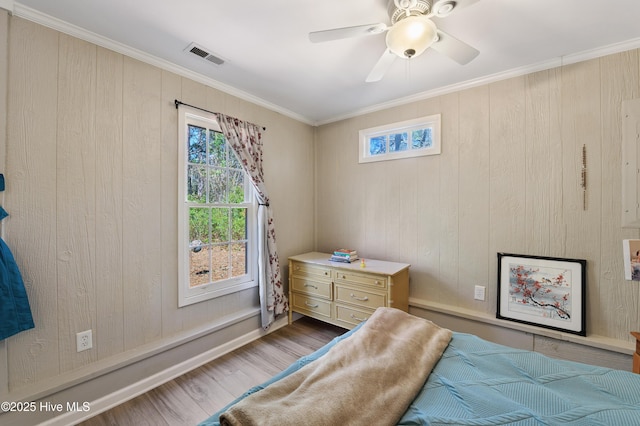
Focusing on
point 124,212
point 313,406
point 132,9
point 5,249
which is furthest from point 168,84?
point 313,406

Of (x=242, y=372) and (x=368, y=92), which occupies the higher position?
(x=368, y=92)

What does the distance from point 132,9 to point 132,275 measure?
177 cm

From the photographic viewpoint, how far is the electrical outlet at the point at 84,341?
170cm

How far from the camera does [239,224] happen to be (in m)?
2.71

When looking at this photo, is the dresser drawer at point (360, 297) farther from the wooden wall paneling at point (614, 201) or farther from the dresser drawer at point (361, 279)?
Result: the wooden wall paneling at point (614, 201)

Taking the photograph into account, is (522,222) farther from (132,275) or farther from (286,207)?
(132,275)

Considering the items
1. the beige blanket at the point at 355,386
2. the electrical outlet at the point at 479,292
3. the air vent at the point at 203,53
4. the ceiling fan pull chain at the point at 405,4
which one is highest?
the air vent at the point at 203,53

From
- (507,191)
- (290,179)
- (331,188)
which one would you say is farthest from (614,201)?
(290,179)

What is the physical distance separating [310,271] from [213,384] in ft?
4.28

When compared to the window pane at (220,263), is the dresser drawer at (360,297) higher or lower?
lower

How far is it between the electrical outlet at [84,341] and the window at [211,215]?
0.59 m

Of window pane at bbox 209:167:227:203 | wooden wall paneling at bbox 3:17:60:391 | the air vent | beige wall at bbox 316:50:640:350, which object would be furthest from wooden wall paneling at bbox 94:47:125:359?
beige wall at bbox 316:50:640:350

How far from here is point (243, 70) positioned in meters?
2.23

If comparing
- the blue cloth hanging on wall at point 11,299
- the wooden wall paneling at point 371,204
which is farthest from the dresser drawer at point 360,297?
the blue cloth hanging on wall at point 11,299
